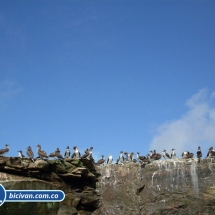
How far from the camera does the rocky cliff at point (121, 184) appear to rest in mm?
31484

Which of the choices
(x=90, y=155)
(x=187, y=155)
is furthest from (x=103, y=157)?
(x=187, y=155)

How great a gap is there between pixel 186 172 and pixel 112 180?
6.15m

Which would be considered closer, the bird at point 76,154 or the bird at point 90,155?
the bird at point 90,155

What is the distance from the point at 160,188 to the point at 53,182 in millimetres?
8550

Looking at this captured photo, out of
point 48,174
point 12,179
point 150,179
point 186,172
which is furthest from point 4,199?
point 186,172

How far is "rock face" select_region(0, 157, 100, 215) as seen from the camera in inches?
1192

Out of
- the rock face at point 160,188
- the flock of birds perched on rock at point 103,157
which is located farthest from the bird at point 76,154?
the rock face at point 160,188

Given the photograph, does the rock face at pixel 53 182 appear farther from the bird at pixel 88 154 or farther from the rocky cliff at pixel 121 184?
the bird at pixel 88 154

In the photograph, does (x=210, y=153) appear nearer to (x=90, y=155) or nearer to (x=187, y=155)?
(x=187, y=155)

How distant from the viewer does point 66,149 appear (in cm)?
3988

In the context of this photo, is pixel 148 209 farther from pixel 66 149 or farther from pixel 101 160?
pixel 66 149

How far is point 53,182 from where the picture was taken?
1282 inches

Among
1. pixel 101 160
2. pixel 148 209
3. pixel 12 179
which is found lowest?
pixel 148 209

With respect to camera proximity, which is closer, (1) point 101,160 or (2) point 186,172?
(2) point 186,172
